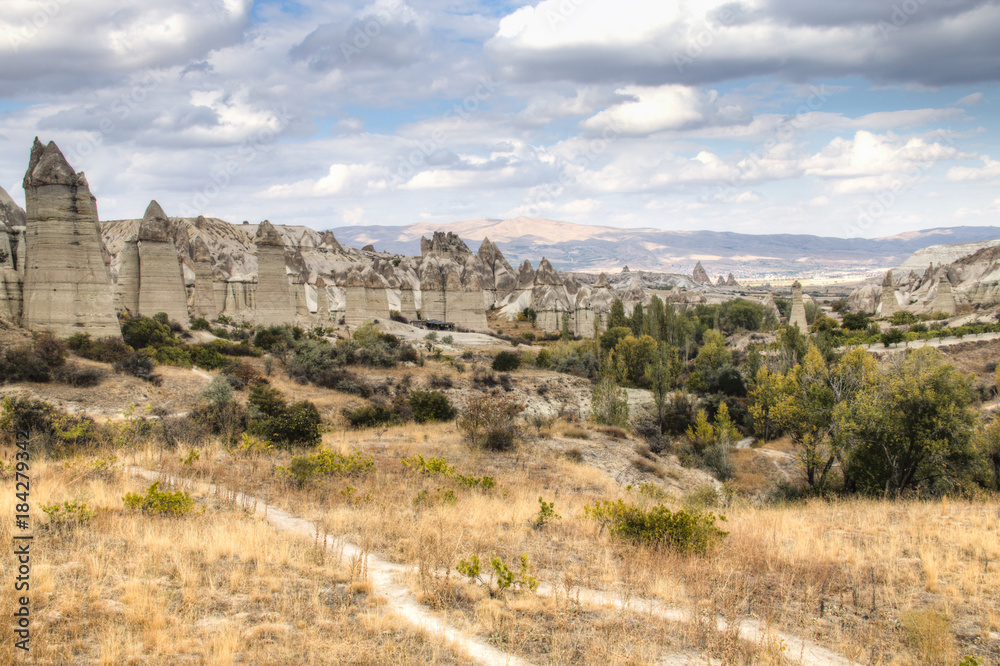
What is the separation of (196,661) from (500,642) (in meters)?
2.13

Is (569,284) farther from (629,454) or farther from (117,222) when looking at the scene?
(117,222)

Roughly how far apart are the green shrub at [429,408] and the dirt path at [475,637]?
11732mm

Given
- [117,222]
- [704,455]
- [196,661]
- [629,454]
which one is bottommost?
[704,455]

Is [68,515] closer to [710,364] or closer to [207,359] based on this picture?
[207,359]

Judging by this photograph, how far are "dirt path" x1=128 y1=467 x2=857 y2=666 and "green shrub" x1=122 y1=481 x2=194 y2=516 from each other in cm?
109

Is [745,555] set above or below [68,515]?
below

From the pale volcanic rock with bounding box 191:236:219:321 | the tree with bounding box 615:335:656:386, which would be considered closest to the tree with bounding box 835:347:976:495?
the tree with bounding box 615:335:656:386

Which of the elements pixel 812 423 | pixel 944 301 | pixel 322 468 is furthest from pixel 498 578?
pixel 944 301

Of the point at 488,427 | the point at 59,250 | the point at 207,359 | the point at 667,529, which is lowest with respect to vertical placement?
the point at 488,427

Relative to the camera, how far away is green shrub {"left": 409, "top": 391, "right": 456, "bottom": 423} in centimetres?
1916

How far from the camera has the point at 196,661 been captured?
4066 mm

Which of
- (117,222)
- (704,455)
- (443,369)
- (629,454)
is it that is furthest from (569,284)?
(117,222)

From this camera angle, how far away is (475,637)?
4.83 meters

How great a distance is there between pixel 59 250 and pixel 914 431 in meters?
22.5
